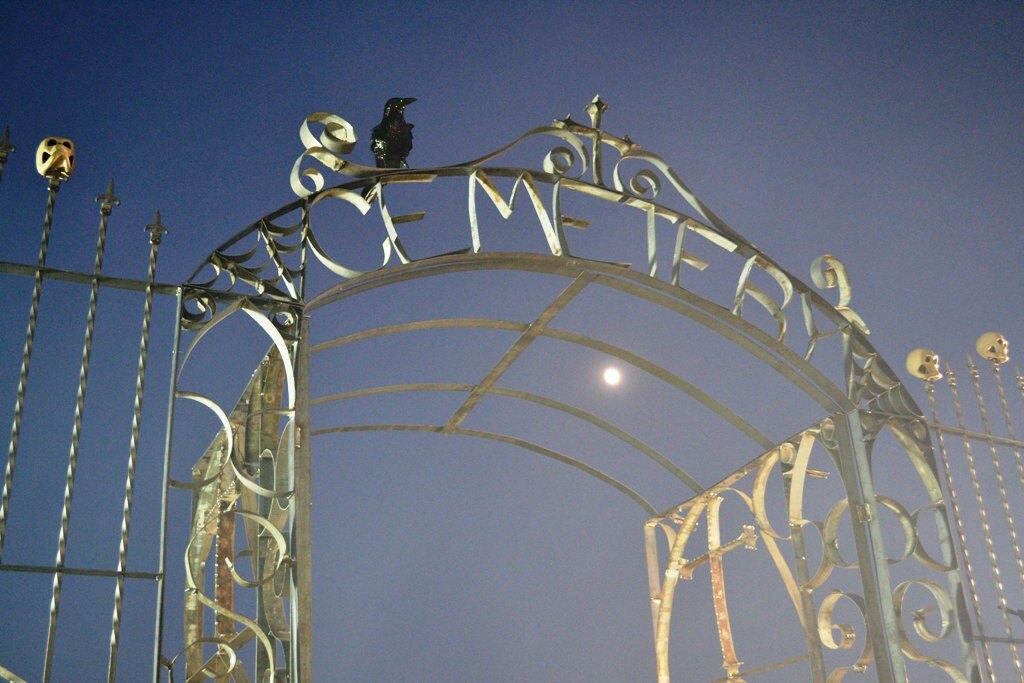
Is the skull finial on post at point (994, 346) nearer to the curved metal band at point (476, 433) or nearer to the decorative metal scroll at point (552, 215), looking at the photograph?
the decorative metal scroll at point (552, 215)

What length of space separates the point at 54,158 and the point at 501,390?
3473 mm

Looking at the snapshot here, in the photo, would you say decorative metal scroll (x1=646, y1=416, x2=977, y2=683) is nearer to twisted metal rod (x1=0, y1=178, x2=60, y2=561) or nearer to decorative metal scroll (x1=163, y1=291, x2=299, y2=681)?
decorative metal scroll (x1=163, y1=291, x2=299, y2=681)

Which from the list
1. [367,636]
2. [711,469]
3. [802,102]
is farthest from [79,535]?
[802,102]

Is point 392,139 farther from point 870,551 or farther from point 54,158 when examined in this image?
point 870,551

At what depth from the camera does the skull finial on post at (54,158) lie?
416 cm

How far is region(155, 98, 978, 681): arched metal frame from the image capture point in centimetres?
422

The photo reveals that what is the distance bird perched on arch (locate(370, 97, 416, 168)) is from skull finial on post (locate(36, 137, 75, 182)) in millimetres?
1534

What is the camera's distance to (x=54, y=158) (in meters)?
4.16

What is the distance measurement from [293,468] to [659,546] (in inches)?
334

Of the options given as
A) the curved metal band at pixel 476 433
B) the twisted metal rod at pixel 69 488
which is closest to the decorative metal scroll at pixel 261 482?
the twisted metal rod at pixel 69 488

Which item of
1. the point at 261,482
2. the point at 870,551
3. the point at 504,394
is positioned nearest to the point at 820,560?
the point at 870,551

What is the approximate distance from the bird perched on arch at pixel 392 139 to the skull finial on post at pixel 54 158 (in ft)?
5.03

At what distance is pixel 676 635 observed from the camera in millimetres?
11148

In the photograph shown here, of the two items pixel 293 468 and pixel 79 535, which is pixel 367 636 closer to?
pixel 79 535
